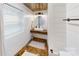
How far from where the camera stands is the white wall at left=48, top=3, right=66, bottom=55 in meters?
0.89

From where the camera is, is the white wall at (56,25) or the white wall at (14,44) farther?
the white wall at (14,44)

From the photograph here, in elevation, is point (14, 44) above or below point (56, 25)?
below

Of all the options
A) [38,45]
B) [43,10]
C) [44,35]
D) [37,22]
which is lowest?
[38,45]

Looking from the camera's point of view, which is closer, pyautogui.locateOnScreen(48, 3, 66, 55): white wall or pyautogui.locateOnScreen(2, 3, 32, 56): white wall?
pyautogui.locateOnScreen(48, 3, 66, 55): white wall

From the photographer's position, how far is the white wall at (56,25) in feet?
2.93

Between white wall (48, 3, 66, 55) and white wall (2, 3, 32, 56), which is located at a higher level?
white wall (48, 3, 66, 55)

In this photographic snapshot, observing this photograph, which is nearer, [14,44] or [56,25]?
[56,25]

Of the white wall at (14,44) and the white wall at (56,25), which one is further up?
the white wall at (56,25)

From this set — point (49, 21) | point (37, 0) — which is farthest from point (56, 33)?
point (37, 0)

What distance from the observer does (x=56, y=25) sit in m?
1.00

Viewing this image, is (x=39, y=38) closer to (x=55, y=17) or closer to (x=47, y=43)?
(x=47, y=43)

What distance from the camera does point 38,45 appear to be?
3.82ft

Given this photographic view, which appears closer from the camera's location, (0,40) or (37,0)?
(37,0)

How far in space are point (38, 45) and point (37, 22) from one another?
0.87 feet
